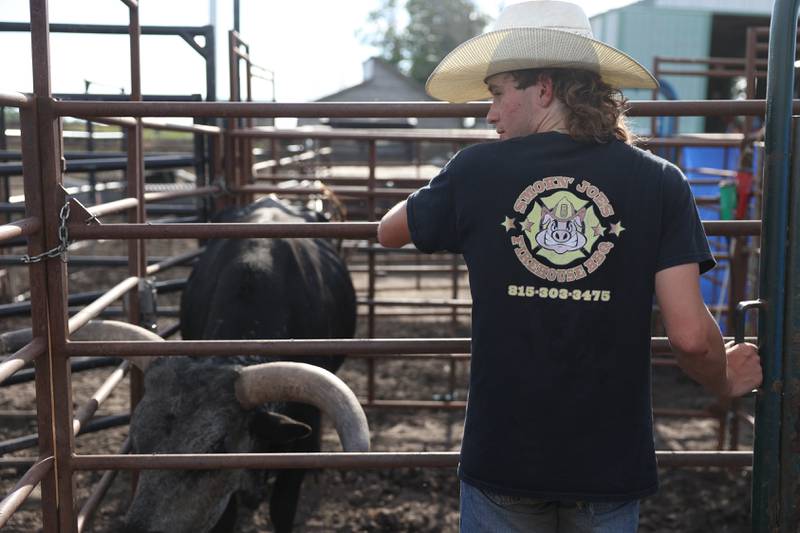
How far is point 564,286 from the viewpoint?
1.84m

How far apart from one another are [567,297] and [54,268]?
1678 mm

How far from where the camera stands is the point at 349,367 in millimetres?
7664

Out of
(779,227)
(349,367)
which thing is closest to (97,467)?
(779,227)

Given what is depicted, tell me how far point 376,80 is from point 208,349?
31.7 metres

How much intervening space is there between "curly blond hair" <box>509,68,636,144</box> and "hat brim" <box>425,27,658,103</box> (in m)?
0.02

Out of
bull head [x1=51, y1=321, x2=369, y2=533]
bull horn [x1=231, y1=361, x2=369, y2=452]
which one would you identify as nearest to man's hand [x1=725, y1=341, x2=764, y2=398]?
bull horn [x1=231, y1=361, x2=369, y2=452]

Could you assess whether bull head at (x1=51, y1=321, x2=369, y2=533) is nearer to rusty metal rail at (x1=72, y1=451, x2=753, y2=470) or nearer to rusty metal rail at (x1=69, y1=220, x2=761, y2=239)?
rusty metal rail at (x1=72, y1=451, x2=753, y2=470)

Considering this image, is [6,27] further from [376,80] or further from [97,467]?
[376,80]

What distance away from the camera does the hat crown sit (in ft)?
6.62

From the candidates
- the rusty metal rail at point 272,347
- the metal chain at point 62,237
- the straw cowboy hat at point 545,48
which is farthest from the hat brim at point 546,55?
the metal chain at point 62,237

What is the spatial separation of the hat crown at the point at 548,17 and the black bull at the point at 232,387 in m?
1.95

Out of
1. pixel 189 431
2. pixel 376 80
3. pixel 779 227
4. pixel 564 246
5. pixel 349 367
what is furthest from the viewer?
pixel 376 80

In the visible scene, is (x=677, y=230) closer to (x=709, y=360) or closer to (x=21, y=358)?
(x=709, y=360)

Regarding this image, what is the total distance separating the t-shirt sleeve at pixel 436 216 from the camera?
1952mm
